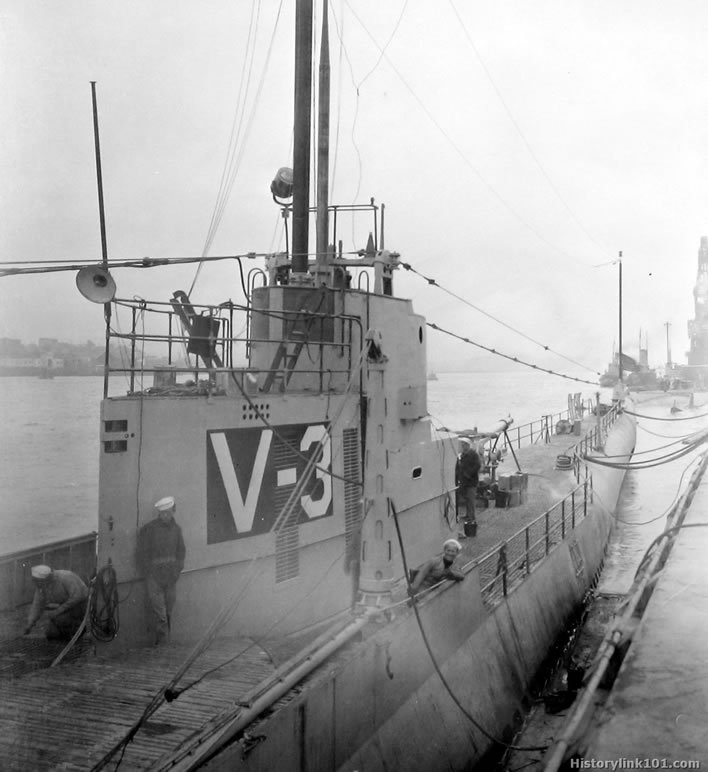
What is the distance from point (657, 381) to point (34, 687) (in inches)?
3847

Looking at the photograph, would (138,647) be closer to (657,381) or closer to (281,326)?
(281,326)

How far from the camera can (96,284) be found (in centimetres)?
676

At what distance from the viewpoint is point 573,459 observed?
885 inches

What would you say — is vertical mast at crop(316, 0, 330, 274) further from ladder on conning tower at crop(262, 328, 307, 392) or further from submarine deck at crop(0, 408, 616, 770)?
submarine deck at crop(0, 408, 616, 770)

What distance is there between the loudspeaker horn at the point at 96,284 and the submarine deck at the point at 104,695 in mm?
3454

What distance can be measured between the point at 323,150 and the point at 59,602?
7.43 metres

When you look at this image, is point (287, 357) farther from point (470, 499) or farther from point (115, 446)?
point (470, 499)

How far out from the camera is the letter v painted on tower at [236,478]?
24.2 ft

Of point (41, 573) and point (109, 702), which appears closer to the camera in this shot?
point (109, 702)

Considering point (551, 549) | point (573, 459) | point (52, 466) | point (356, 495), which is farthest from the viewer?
point (52, 466)

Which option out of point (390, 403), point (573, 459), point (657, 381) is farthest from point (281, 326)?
point (657, 381)

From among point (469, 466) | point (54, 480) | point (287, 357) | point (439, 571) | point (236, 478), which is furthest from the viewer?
point (54, 480)

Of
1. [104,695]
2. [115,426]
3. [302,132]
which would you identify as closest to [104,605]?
[104,695]

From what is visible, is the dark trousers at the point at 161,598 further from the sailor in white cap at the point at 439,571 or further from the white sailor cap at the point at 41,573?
the sailor in white cap at the point at 439,571
